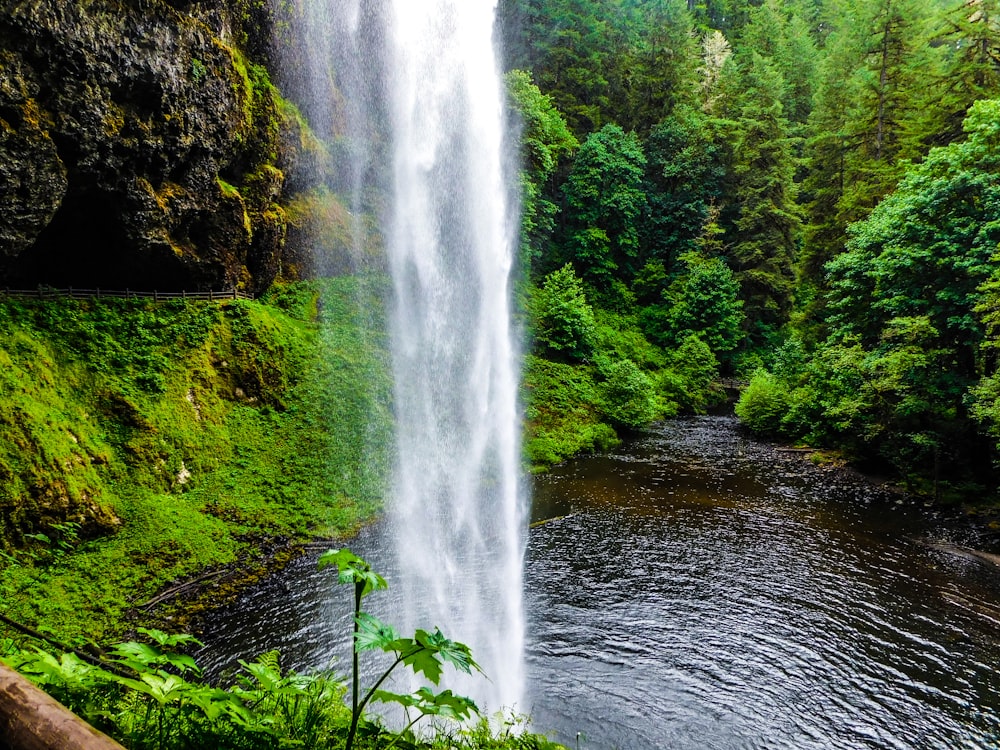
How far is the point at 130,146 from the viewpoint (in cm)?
1295

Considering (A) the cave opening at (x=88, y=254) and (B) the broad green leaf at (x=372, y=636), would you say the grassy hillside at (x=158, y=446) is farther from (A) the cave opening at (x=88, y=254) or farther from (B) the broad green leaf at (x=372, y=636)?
(B) the broad green leaf at (x=372, y=636)

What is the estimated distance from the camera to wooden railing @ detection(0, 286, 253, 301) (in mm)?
12406

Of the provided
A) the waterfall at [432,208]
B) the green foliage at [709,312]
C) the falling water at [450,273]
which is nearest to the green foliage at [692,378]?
the green foliage at [709,312]

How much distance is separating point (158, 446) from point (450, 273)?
12.1 meters

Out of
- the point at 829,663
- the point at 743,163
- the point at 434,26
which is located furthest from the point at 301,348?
the point at 743,163

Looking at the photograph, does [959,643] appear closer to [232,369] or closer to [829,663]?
[829,663]

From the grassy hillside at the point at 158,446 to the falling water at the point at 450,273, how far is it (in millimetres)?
1443

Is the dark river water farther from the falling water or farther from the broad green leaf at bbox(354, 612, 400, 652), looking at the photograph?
the broad green leaf at bbox(354, 612, 400, 652)

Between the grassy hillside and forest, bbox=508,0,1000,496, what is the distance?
8.83 metres

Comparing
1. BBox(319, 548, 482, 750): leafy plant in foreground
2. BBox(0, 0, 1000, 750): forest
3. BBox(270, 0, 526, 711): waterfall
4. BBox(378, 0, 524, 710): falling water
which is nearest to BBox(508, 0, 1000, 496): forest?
BBox(0, 0, 1000, 750): forest

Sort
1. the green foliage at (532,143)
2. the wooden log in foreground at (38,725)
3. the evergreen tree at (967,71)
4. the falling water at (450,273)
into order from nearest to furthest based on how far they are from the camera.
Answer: the wooden log in foreground at (38,725) → the falling water at (450,273) → the evergreen tree at (967,71) → the green foliage at (532,143)

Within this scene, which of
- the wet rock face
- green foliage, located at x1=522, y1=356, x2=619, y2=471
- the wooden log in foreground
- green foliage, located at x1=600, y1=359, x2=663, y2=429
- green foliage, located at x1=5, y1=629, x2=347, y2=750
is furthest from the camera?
green foliage, located at x1=600, y1=359, x2=663, y2=429

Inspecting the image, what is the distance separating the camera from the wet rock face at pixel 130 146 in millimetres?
10977

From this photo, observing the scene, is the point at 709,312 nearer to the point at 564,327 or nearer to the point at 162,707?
the point at 564,327
